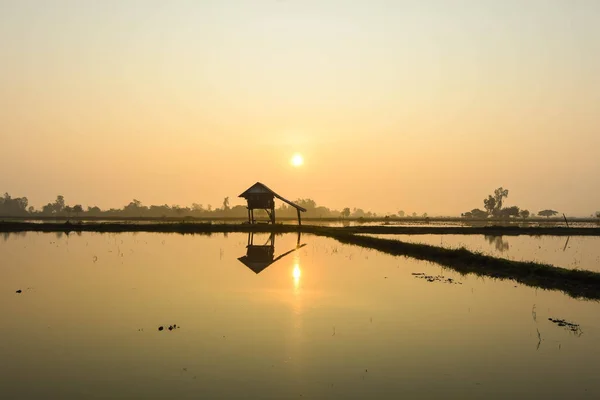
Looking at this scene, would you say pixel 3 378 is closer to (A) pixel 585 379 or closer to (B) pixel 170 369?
(B) pixel 170 369

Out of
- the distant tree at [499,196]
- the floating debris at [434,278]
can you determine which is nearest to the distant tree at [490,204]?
the distant tree at [499,196]

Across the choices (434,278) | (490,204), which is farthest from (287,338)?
(490,204)

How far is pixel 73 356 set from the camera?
9.91 metres

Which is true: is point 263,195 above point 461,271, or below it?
above

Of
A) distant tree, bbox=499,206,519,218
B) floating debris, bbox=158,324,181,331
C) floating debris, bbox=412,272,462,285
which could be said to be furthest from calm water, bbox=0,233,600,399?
distant tree, bbox=499,206,519,218

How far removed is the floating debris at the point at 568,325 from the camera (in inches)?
492

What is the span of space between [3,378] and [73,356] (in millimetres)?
1445

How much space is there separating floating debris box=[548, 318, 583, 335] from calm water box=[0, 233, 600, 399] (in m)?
0.22

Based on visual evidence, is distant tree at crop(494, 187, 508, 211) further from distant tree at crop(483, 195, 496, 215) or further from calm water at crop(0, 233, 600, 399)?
calm water at crop(0, 233, 600, 399)

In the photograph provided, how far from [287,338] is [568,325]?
308 inches

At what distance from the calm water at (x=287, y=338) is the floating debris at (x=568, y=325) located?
22 cm

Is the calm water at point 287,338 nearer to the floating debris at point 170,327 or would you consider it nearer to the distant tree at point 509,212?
the floating debris at point 170,327

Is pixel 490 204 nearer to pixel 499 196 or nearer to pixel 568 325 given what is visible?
pixel 499 196

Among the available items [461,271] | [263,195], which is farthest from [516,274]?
[263,195]
